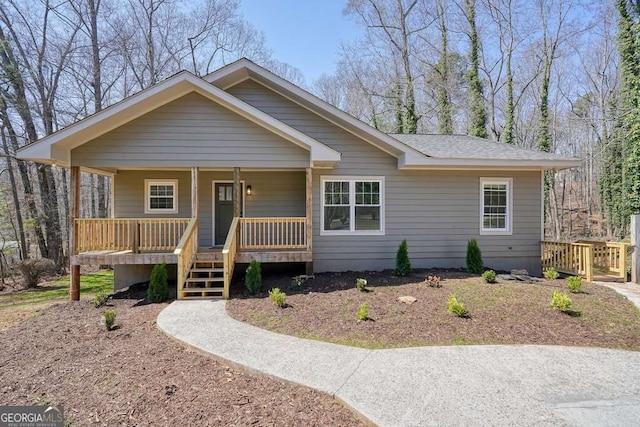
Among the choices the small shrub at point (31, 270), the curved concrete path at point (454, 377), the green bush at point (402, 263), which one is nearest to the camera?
the curved concrete path at point (454, 377)

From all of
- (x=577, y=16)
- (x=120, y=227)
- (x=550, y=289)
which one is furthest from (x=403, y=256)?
(x=577, y=16)

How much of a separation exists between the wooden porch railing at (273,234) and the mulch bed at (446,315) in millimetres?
1105

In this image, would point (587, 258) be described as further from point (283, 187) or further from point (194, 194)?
point (194, 194)

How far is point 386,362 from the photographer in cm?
411

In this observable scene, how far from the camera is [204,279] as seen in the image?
7.35 meters

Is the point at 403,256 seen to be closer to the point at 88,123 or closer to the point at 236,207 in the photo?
the point at 236,207

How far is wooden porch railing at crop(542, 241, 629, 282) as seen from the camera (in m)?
8.48

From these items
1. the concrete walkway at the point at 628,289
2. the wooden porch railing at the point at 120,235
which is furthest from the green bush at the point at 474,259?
the wooden porch railing at the point at 120,235

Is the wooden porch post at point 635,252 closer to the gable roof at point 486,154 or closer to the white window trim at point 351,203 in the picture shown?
the gable roof at point 486,154

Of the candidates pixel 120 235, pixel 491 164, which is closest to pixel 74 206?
pixel 120 235

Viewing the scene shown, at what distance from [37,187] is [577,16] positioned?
29.3 meters

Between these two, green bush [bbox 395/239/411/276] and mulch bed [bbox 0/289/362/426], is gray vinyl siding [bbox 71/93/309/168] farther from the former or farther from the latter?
mulch bed [bbox 0/289/362/426]

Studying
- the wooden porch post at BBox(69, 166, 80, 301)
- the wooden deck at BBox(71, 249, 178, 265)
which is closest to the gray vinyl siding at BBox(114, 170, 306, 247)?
the wooden porch post at BBox(69, 166, 80, 301)

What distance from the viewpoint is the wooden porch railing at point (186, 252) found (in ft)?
23.0
